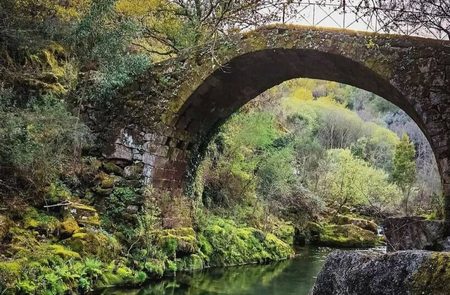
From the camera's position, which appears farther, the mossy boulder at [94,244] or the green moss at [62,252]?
the mossy boulder at [94,244]

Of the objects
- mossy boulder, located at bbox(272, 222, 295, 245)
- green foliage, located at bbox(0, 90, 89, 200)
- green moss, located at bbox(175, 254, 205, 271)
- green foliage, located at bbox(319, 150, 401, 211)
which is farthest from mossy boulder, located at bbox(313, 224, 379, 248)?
green foliage, located at bbox(0, 90, 89, 200)

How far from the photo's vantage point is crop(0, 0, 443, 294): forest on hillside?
324 inches

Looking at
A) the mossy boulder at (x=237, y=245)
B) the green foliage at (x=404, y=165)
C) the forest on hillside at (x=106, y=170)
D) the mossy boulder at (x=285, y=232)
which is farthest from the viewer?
the green foliage at (x=404, y=165)

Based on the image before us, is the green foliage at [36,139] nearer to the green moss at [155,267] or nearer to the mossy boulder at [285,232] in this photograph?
the green moss at [155,267]

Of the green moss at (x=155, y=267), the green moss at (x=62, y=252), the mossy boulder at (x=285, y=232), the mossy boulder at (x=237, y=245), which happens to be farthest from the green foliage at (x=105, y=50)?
the mossy boulder at (x=285, y=232)

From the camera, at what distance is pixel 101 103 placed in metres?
11.3

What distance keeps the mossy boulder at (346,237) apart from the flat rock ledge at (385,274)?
16315 mm

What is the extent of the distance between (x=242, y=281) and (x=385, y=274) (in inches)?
313

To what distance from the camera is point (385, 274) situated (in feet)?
10.5

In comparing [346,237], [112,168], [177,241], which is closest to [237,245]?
[177,241]

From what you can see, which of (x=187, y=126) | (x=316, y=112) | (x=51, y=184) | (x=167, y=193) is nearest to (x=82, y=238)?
(x=51, y=184)

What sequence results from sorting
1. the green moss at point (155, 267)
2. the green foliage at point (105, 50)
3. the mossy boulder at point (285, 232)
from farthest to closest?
the mossy boulder at point (285, 232) → the green foliage at point (105, 50) → the green moss at point (155, 267)

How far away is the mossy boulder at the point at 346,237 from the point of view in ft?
64.1

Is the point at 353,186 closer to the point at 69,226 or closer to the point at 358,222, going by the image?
the point at 358,222
